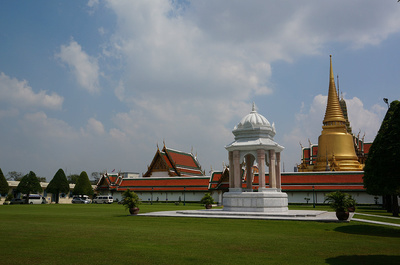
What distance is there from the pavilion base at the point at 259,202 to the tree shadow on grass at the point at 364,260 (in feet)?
53.5

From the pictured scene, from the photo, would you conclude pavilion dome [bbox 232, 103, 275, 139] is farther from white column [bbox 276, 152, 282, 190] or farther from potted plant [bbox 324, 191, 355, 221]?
potted plant [bbox 324, 191, 355, 221]

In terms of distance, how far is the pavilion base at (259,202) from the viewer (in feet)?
89.2

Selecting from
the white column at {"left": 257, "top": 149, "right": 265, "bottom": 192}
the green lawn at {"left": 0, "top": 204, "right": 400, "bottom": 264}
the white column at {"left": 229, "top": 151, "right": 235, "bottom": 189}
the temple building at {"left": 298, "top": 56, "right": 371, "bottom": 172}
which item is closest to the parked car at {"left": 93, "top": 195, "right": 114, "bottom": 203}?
the temple building at {"left": 298, "top": 56, "right": 371, "bottom": 172}

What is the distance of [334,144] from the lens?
62.7m

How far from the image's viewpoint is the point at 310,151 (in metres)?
75.2

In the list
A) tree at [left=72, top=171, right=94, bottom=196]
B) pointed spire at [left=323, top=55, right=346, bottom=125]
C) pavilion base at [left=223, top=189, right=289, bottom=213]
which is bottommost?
pavilion base at [left=223, top=189, right=289, bottom=213]

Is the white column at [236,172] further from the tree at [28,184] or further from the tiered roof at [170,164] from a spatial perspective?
the tree at [28,184]

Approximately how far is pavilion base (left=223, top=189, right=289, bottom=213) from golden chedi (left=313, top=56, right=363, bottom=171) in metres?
34.3

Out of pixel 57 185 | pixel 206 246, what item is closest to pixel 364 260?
pixel 206 246

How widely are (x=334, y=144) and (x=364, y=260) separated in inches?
2187

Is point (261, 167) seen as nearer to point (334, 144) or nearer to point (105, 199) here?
point (334, 144)

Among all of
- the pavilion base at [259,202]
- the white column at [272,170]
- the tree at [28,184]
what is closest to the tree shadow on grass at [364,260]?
the pavilion base at [259,202]

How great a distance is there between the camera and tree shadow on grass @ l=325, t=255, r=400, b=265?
32.8 feet

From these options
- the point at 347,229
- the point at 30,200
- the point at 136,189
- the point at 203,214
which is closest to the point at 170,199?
the point at 136,189
